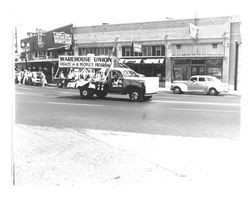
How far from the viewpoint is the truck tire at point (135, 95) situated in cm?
972

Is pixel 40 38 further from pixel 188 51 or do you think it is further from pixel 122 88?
pixel 122 88

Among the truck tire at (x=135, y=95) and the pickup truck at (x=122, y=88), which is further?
the truck tire at (x=135, y=95)

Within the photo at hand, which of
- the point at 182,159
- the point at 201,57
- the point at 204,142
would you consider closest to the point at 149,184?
the point at 182,159

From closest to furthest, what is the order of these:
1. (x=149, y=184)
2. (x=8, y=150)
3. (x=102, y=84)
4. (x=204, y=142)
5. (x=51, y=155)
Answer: (x=149, y=184)
(x=8, y=150)
(x=51, y=155)
(x=204, y=142)
(x=102, y=84)

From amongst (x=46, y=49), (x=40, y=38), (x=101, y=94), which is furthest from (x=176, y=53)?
(x=101, y=94)

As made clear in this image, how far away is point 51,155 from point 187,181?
196 cm

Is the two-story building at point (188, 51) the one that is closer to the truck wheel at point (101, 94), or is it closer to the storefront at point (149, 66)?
the storefront at point (149, 66)

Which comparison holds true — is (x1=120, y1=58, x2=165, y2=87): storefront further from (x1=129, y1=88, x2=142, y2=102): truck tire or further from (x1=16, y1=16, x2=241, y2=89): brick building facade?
(x1=129, y1=88, x2=142, y2=102): truck tire

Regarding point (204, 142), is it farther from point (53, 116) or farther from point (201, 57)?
point (53, 116)

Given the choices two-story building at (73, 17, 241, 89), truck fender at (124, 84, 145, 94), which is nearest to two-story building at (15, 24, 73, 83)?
two-story building at (73, 17, 241, 89)

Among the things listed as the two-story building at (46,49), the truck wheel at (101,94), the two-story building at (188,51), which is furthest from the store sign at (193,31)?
the truck wheel at (101,94)

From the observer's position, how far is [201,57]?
5.52 m

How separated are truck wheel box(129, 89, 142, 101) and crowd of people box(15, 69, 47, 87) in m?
4.29

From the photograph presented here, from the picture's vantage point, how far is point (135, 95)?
9938mm
